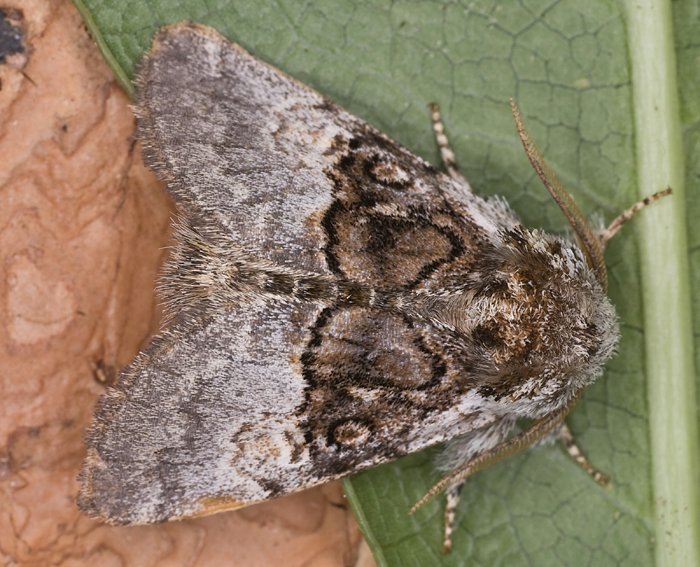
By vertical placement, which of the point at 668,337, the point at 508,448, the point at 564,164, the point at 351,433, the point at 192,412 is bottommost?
the point at 192,412

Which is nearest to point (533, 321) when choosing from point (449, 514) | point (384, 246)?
point (384, 246)

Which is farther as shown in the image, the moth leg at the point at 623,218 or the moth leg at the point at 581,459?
the moth leg at the point at 581,459

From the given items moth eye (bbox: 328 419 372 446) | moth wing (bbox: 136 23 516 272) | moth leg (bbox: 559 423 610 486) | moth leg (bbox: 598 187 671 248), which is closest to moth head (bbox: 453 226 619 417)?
moth leg (bbox: 598 187 671 248)

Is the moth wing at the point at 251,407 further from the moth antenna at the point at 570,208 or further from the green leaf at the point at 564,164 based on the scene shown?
the moth antenna at the point at 570,208

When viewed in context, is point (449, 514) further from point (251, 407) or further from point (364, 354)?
point (251, 407)

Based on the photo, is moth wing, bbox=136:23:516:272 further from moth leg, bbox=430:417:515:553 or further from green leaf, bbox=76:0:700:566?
moth leg, bbox=430:417:515:553

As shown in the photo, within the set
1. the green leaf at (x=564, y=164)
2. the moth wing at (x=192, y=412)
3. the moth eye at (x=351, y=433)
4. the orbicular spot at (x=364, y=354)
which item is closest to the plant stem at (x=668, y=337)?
the green leaf at (x=564, y=164)
